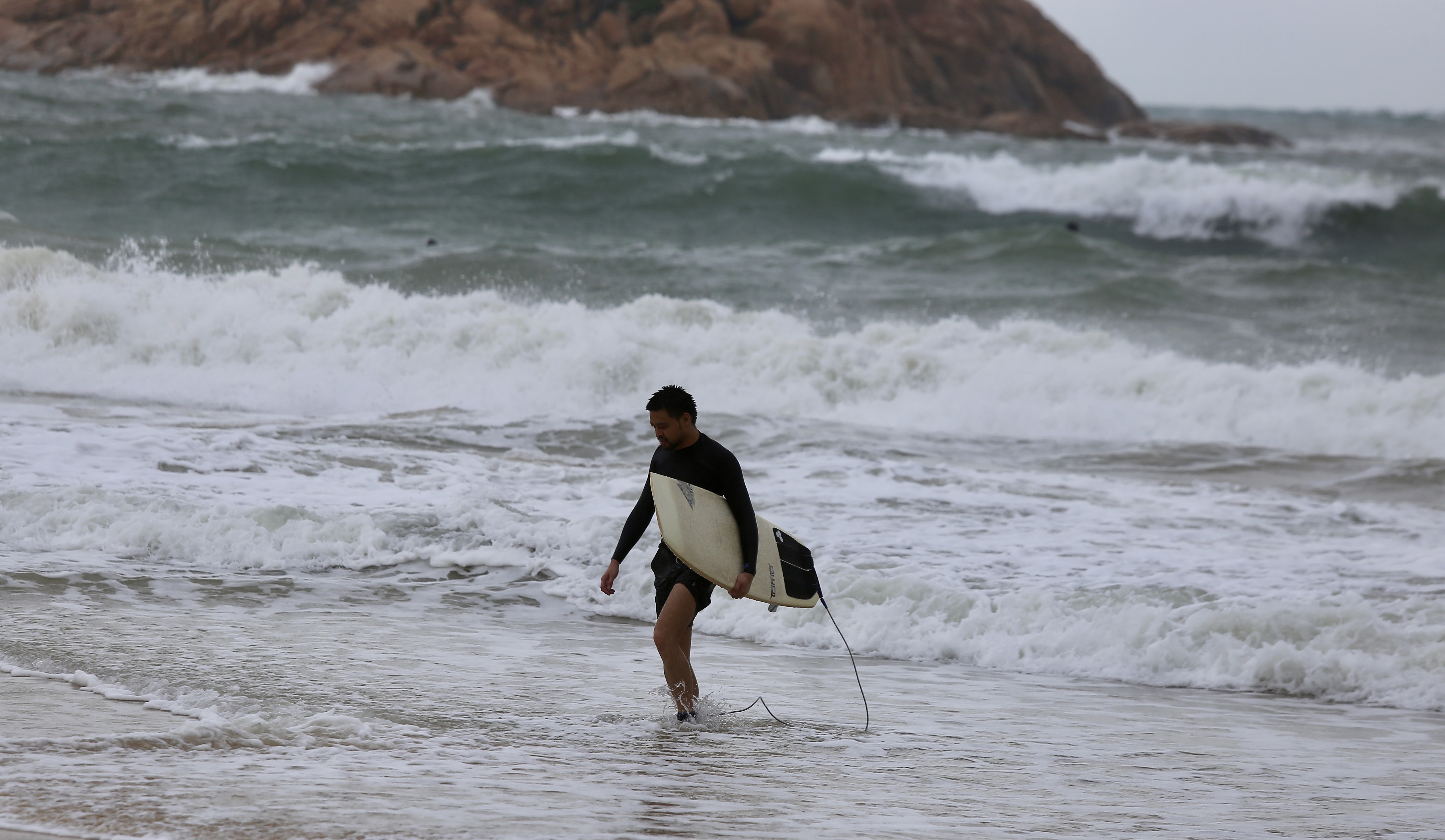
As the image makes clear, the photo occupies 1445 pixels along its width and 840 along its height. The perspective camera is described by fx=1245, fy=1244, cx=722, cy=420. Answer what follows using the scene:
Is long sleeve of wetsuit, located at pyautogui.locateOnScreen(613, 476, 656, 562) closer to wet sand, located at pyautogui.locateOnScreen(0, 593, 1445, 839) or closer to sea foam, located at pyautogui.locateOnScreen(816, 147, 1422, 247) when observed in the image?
wet sand, located at pyautogui.locateOnScreen(0, 593, 1445, 839)

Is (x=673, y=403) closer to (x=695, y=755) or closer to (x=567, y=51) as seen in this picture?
(x=695, y=755)

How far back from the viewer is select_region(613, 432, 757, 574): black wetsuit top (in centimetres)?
445

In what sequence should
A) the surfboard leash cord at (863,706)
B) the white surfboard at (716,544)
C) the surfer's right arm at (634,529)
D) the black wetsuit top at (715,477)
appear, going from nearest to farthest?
the white surfboard at (716,544) < the black wetsuit top at (715,477) < the surfer's right arm at (634,529) < the surfboard leash cord at (863,706)

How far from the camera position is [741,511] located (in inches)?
175

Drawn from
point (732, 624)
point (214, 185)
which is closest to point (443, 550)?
point (732, 624)

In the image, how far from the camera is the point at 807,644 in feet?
20.4

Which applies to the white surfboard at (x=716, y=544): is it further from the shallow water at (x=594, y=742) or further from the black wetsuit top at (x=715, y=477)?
the shallow water at (x=594, y=742)

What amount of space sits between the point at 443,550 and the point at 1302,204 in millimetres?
22910

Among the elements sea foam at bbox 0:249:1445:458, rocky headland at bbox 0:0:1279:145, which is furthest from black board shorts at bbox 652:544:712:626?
rocky headland at bbox 0:0:1279:145

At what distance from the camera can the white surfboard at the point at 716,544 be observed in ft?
14.3

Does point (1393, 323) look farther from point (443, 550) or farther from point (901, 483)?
point (443, 550)

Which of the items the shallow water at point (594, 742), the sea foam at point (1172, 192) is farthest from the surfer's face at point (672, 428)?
the sea foam at point (1172, 192)

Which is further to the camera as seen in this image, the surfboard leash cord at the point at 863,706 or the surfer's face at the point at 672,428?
the surfboard leash cord at the point at 863,706

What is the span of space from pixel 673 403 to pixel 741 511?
460mm
